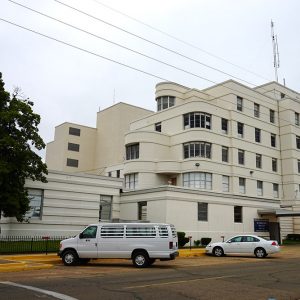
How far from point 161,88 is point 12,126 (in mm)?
30571

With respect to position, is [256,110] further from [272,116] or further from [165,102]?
[165,102]

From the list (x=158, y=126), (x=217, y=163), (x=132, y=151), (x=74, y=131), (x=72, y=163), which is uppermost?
(x=74, y=131)

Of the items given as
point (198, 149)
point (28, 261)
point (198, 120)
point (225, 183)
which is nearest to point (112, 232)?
point (28, 261)

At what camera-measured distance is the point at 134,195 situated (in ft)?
121

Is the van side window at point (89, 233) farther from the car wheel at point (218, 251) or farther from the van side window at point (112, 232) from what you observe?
the car wheel at point (218, 251)

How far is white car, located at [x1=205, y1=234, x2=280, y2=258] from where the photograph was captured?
83.8 feet

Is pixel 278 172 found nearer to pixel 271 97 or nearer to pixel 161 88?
pixel 271 97

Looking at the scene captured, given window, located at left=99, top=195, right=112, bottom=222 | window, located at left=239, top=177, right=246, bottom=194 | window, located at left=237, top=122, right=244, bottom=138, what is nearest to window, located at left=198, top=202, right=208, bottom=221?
window, located at left=99, top=195, right=112, bottom=222

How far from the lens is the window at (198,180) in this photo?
4288 centimetres

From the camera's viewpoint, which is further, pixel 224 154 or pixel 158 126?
pixel 158 126

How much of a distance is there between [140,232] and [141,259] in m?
1.20

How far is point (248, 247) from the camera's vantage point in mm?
25859

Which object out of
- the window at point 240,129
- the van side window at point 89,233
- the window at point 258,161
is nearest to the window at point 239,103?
the window at point 240,129

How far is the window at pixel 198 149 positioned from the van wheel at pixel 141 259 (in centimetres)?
2589
